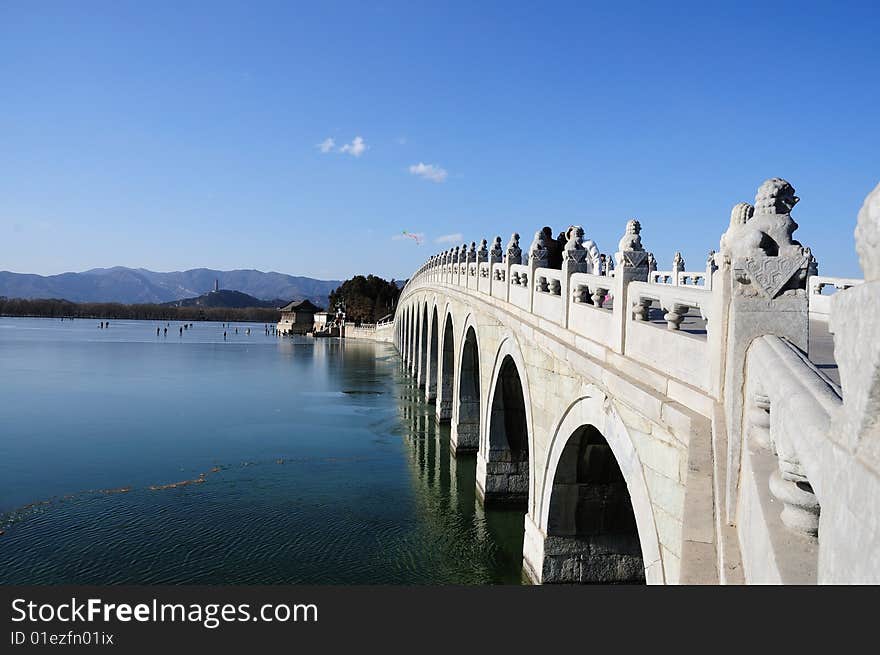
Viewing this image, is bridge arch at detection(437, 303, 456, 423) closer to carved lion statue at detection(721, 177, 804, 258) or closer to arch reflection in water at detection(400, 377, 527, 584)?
arch reflection in water at detection(400, 377, 527, 584)

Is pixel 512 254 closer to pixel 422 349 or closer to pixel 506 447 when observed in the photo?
pixel 506 447

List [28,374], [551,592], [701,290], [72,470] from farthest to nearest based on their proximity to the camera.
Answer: [28,374], [72,470], [701,290], [551,592]

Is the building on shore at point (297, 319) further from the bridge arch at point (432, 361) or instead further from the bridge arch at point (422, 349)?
the bridge arch at point (432, 361)

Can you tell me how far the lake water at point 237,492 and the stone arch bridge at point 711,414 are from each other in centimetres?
311

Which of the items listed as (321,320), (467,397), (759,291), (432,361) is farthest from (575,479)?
(321,320)

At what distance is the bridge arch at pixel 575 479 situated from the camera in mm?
6102

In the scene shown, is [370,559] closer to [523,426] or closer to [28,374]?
[523,426]

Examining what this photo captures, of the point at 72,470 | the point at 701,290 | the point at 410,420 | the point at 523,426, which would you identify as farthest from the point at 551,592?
the point at 410,420

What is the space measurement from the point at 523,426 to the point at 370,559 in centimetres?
571

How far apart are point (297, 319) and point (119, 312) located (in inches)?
3628

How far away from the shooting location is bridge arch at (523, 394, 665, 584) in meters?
6.10

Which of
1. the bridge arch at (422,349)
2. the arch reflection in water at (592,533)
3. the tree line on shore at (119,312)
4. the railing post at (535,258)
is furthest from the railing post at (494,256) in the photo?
the tree line on shore at (119,312)

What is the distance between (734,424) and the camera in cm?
449

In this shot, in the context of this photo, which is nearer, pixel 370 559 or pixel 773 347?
pixel 773 347
